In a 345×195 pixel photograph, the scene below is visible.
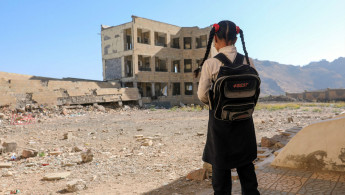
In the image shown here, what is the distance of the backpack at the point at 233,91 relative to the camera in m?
1.72

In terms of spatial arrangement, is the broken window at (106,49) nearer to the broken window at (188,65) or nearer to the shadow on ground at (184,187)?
the broken window at (188,65)

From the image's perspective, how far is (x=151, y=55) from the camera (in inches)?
934

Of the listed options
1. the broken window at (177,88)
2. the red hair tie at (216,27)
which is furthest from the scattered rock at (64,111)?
the broken window at (177,88)

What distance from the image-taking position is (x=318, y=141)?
2.99 metres

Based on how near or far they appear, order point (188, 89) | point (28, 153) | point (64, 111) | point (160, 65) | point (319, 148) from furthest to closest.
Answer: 1. point (188, 89)
2. point (160, 65)
3. point (64, 111)
4. point (28, 153)
5. point (319, 148)

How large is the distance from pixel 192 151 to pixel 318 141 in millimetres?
3085

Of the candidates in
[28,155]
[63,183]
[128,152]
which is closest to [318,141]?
[63,183]

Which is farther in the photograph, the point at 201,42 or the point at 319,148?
the point at 201,42

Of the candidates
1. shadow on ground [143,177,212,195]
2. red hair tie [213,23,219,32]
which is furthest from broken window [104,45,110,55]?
red hair tie [213,23,219,32]

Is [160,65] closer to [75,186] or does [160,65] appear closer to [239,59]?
[75,186]

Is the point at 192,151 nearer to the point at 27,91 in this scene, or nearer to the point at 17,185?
the point at 17,185

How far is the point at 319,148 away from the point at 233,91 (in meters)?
1.97

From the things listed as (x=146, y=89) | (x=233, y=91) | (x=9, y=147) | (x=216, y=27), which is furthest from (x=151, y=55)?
(x=233, y=91)

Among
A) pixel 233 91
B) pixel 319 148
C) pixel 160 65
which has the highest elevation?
pixel 160 65
